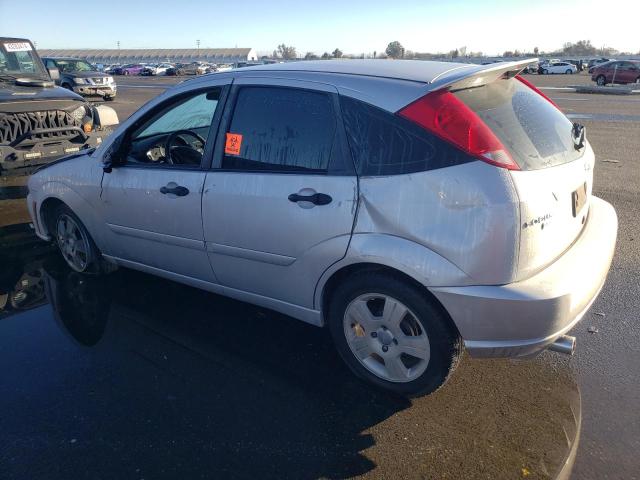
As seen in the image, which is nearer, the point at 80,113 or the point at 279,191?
the point at 279,191

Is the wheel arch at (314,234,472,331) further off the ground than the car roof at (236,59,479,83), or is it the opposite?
the car roof at (236,59,479,83)

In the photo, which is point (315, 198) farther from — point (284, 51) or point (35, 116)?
point (284, 51)

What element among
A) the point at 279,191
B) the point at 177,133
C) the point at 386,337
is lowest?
the point at 386,337

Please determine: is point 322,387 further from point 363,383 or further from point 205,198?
point 205,198

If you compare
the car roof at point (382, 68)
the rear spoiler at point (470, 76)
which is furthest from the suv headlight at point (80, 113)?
the rear spoiler at point (470, 76)

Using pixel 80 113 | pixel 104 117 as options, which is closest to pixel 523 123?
pixel 80 113

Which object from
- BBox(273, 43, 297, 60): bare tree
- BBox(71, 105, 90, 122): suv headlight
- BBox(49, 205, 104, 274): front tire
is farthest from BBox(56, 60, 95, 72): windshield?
BBox(273, 43, 297, 60): bare tree

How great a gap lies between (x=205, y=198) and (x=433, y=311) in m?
1.60

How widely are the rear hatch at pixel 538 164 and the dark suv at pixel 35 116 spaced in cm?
683

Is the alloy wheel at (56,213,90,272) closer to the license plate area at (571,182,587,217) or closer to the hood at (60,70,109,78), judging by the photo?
the license plate area at (571,182,587,217)

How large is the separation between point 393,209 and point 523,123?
2.90ft

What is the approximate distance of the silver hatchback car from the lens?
242 cm

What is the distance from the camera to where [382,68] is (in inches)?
121

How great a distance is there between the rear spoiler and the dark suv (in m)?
6.63
